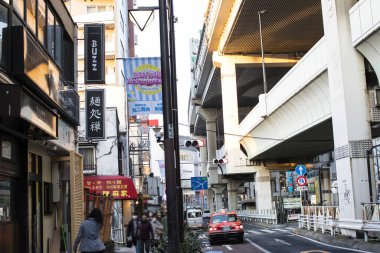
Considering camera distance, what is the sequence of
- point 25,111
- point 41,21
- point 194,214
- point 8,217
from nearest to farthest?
point 25,111
point 8,217
point 41,21
point 194,214

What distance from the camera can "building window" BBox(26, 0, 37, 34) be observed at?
11.4m

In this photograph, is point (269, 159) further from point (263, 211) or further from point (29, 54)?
point (29, 54)

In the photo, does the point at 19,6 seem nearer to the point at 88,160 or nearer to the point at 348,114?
the point at 348,114

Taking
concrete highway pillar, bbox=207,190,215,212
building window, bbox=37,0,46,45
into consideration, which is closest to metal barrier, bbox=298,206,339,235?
building window, bbox=37,0,46,45

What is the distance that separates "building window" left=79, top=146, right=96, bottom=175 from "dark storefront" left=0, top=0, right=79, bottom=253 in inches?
597

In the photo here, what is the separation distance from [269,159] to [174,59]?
121 ft

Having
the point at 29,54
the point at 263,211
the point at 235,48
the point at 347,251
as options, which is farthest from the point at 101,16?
the point at 29,54

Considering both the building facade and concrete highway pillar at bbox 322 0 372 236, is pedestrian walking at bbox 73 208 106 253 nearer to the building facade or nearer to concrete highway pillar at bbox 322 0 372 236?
the building facade

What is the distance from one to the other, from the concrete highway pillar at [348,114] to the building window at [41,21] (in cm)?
1254

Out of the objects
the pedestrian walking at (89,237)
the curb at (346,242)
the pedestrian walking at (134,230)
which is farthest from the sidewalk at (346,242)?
the pedestrian walking at (89,237)

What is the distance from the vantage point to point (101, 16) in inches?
1752

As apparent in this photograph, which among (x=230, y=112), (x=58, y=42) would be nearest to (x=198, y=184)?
(x=230, y=112)

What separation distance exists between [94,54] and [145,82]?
1903 mm

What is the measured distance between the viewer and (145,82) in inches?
653
